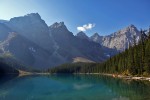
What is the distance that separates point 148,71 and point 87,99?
65.1m

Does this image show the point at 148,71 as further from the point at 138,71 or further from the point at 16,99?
the point at 16,99

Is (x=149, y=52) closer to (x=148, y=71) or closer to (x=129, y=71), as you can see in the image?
(x=148, y=71)

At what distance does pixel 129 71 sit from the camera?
136625mm

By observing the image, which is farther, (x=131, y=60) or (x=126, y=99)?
(x=131, y=60)

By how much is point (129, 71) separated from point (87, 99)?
87.9m

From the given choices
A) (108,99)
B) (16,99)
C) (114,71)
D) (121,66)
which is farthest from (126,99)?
(114,71)

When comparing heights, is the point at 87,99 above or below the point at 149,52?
below

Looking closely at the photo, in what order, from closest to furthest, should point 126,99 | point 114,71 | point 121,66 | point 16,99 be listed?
point 126,99 → point 16,99 → point 121,66 → point 114,71

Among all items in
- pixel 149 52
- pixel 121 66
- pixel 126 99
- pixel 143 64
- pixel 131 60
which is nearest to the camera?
pixel 126 99

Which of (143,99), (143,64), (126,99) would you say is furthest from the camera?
(143,64)

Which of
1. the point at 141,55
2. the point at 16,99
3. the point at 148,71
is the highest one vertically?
the point at 141,55

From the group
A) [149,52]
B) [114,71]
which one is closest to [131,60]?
[149,52]

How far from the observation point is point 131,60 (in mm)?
133000

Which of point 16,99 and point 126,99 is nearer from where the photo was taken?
point 126,99
